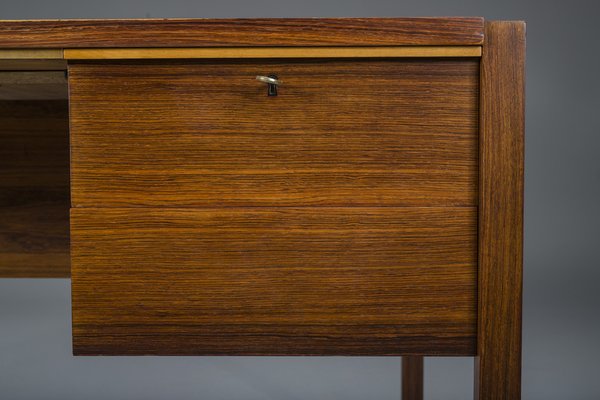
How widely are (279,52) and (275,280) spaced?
9.9 inches

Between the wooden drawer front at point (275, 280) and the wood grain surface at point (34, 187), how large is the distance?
62cm

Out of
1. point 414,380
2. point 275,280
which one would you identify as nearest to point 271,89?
point 275,280

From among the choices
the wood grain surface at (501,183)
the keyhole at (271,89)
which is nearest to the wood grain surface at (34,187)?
the keyhole at (271,89)

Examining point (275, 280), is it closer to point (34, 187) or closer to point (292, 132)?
point (292, 132)

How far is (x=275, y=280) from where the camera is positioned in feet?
2.80

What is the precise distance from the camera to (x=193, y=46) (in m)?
0.83

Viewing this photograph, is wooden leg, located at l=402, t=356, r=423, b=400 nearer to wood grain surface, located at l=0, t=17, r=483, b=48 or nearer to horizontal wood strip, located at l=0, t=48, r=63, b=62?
wood grain surface, located at l=0, t=17, r=483, b=48

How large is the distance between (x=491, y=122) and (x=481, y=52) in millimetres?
77

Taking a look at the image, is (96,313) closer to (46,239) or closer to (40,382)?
(46,239)

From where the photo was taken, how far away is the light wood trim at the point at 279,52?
0.83 meters

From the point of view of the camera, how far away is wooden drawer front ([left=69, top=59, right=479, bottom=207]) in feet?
2.77

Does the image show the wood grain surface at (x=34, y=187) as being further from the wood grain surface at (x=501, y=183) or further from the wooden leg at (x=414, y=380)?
the wood grain surface at (x=501, y=183)

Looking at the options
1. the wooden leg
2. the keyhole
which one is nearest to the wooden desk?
the keyhole

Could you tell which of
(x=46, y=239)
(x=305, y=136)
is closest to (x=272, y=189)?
(x=305, y=136)
